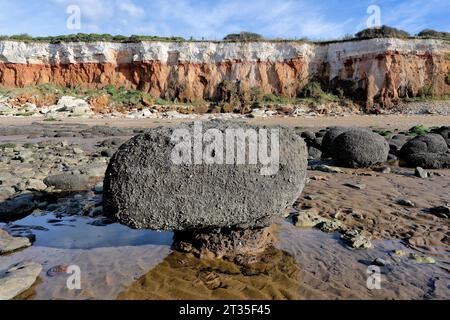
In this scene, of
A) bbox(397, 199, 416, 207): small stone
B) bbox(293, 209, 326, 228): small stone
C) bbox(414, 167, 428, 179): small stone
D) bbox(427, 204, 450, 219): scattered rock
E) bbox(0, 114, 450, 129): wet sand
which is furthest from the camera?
bbox(0, 114, 450, 129): wet sand

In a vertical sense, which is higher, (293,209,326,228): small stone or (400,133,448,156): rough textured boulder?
(400,133,448,156): rough textured boulder

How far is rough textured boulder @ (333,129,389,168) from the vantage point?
8.48 metres

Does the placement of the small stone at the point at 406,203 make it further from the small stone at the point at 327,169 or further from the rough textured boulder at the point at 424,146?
the rough textured boulder at the point at 424,146

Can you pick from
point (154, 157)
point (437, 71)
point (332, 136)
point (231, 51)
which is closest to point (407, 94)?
point (437, 71)

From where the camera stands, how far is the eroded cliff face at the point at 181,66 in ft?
119

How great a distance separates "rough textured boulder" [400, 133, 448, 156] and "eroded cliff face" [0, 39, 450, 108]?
86.2 feet

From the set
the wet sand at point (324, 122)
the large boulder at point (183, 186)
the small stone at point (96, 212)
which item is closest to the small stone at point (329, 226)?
the large boulder at point (183, 186)

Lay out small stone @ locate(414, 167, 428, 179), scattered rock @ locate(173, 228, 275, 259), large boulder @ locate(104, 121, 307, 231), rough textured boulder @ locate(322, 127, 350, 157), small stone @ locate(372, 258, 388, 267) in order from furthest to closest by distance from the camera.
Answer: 1. rough textured boulder @ locate(322, 127, 350, 157)
2. small stone @ locate(414, 167, 428, 179)
3. scattered rock @ locate(173, 228, 275, 259)
4. small stone @ locate(372, 258, 388, 267)
5. large boulder @ locate(104, 121, 307, 231)

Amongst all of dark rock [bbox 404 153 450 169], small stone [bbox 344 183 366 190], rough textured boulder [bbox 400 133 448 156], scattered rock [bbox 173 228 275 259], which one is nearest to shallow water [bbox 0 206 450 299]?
scattered rock [bbox 173 228 275 259]

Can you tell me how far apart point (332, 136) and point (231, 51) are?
93.9 feet

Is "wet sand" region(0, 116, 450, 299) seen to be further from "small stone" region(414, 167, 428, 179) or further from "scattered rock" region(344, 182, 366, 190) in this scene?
"small stone" region(414, 167, 428, 179)

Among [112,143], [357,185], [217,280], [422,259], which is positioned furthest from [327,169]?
[112,143]

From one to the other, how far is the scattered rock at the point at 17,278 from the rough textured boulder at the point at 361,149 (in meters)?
7.15

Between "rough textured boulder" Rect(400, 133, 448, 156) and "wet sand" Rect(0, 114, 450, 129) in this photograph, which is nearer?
"rough textured boulder" Rect(400, 133, 448, 156)
